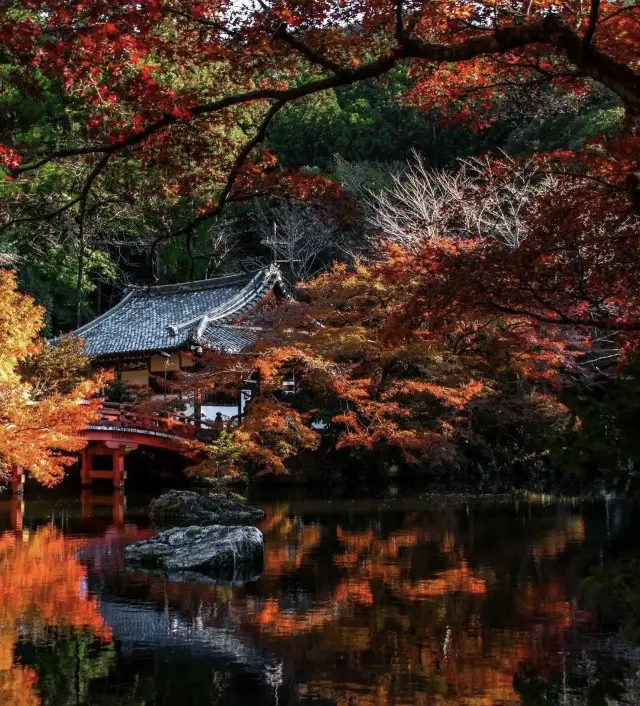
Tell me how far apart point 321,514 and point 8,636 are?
10.9 metres

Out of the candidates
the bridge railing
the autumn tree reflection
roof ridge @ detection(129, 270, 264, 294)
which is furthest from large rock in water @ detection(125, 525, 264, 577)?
roof ridge @ detection(129, 270, 264, 294)

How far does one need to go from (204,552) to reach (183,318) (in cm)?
1926

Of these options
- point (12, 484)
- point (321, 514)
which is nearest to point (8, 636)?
point (321, 514)

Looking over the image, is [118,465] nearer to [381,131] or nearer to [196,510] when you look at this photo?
[196,510]

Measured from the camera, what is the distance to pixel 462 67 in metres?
8.64

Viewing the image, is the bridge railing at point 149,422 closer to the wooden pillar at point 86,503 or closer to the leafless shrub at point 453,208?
the wooden pillar at point 86,503

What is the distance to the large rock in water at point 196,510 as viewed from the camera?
649 inches

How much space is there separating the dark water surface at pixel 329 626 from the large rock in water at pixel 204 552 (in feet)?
1.34

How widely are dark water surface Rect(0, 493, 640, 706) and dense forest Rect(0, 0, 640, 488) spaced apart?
186 cm

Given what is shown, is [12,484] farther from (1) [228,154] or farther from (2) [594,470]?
(2) [594,470]

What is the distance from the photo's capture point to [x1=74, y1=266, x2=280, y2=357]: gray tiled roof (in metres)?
27.3

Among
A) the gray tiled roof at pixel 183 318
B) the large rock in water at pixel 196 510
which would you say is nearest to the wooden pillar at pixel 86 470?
the gray tiled roof at pixel 183 318

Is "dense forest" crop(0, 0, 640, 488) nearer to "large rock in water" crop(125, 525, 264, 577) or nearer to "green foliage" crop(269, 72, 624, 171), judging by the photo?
"green foliage" crop(269, 72, 624, 171)

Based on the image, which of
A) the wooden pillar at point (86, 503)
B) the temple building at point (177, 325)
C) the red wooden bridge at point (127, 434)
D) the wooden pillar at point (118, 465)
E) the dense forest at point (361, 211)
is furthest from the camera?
the temple building at point (177, 325)
